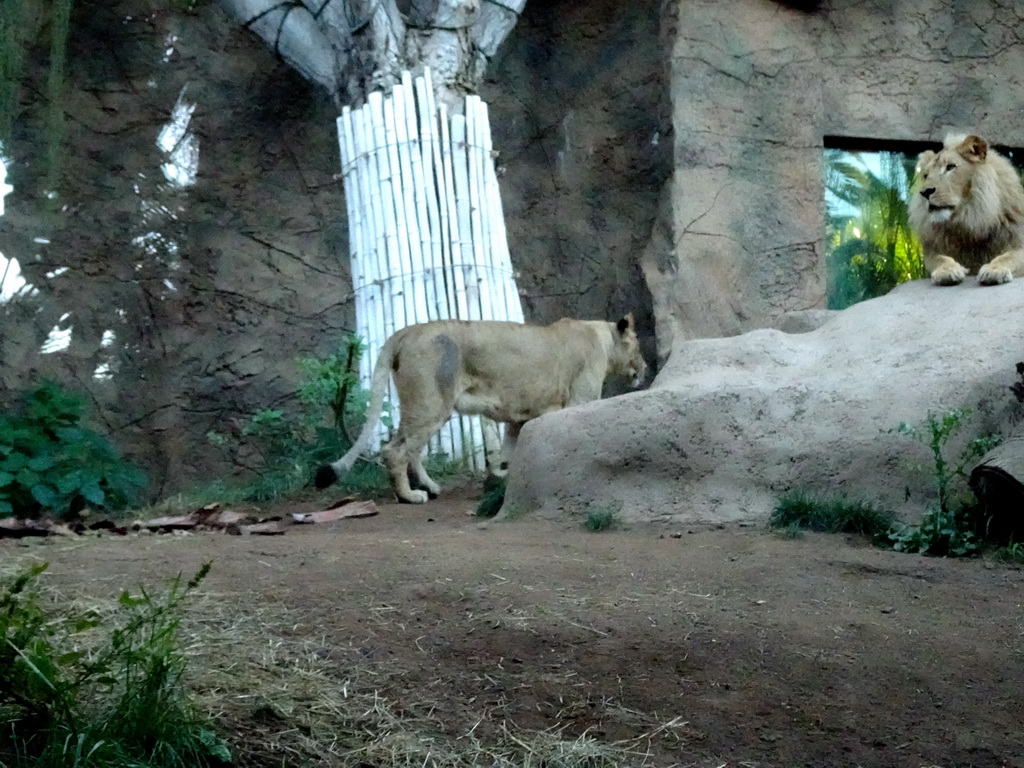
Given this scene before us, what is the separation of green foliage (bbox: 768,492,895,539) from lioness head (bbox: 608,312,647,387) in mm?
3905

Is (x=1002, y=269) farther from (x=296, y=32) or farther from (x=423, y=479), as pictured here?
(x=296, y=32)

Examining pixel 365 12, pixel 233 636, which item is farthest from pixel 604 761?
pixel 365 12

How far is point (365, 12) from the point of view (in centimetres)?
944

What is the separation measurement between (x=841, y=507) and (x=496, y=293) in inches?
161

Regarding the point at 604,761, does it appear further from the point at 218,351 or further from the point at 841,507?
the point at 218,351

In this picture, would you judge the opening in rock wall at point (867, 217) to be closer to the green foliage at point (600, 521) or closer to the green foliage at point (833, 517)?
the green foliage at point (833, 517)

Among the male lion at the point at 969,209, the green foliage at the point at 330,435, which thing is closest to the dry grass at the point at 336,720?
the green foliage at the point at 330,435

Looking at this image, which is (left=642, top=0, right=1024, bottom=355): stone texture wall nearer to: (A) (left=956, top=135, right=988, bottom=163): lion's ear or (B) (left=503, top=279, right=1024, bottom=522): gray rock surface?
(A) (left=956, top=135, right=988, bottom=163): lion's ear

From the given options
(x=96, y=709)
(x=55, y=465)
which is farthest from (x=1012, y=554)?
(x=55, y=465)

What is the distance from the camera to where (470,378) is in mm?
8641

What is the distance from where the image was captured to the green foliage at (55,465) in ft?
27.1

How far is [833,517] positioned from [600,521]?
113 cm

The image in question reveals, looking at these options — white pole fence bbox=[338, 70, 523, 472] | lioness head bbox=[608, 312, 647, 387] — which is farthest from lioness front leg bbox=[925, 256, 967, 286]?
white pole fence bbox=[338, 70, 523, 472]

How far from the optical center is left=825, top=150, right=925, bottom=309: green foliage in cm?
1088
